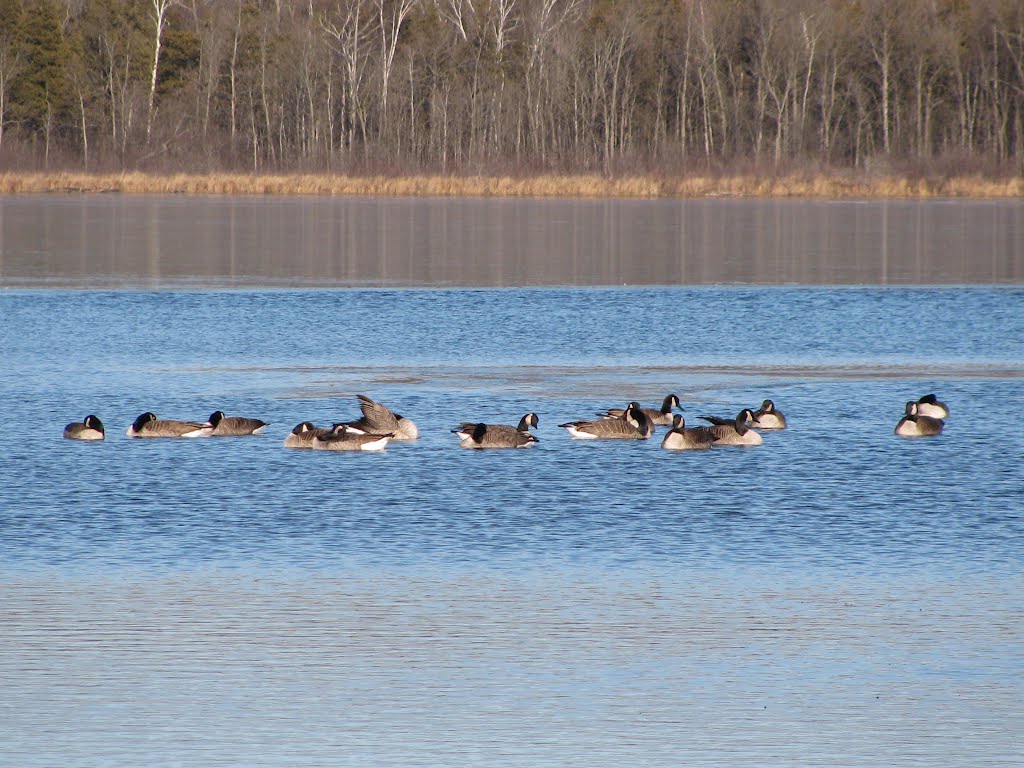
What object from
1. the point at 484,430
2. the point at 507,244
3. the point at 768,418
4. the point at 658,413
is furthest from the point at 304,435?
the point at 507,244

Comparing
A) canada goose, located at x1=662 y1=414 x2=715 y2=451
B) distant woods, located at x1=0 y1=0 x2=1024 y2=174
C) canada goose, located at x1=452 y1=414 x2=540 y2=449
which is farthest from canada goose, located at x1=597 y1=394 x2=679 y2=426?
distant woods, located at x1=0 y1=0 x2=1024 y2=174

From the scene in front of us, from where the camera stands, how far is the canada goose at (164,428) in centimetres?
1177

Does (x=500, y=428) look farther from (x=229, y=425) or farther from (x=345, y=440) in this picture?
(x=229, y=425)

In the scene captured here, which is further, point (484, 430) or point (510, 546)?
point (484, 430)

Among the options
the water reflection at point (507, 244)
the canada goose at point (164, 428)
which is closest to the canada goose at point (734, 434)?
the canada goose at point (164, 428)

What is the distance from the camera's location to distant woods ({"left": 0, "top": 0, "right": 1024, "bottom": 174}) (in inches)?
2586

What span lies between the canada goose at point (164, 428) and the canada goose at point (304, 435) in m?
0.72

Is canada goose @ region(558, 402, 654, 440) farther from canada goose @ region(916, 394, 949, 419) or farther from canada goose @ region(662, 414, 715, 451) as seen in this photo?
canada goose @ region(916, 394, 949, 419)

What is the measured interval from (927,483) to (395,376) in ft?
21.1

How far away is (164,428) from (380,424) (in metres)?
1.54

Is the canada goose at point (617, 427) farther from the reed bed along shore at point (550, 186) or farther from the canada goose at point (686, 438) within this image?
the reed bed along shore at point (550, 186)

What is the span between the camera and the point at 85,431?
457 inches

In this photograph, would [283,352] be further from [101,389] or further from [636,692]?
[636,692]

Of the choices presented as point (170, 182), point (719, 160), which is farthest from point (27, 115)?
point (719, 160)
